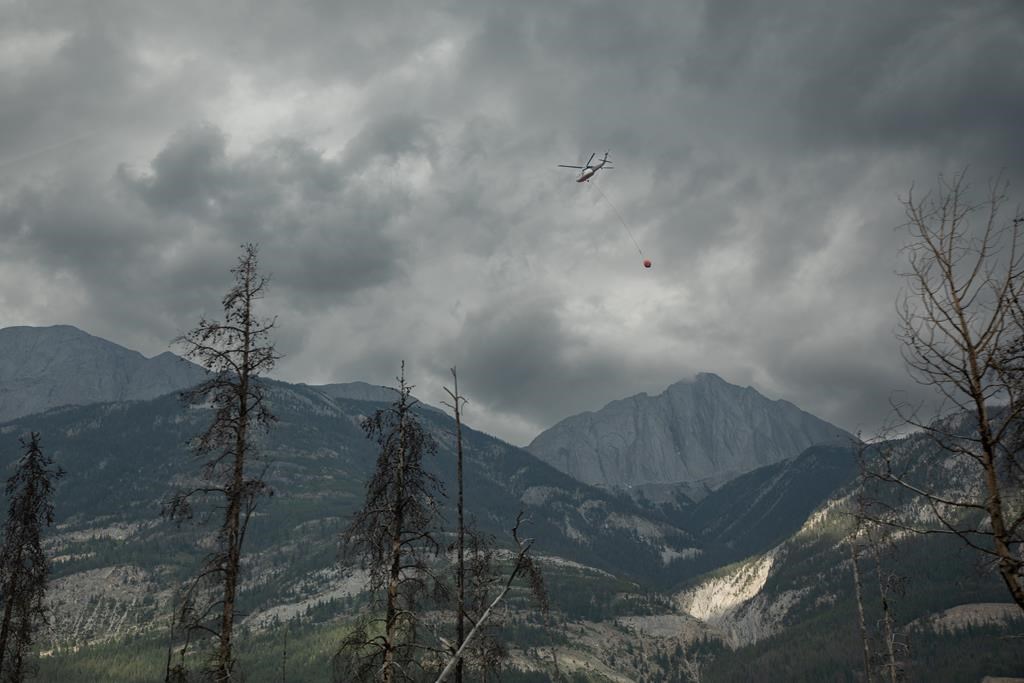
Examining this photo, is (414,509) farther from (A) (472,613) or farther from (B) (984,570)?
(B) (984,570)

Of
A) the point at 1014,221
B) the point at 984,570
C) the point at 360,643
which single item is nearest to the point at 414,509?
the point at 360,643

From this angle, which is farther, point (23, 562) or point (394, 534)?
point (23, 562)

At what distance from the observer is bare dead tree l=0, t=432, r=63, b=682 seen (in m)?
31.2

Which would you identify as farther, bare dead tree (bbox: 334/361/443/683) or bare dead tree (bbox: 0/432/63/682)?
bare dead tree (bbox: 0/432/63/682)

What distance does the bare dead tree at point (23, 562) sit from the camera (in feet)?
103

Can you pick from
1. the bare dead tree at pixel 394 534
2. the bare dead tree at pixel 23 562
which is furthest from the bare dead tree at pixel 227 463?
the bare dead tree at pixel 23 562

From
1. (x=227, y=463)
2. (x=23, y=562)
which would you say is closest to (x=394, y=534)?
(x=227, y=463)

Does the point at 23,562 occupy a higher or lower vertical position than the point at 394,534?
lower

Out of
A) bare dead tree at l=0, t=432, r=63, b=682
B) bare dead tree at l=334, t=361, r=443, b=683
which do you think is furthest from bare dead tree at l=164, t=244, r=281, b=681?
bare dead tree at l=0, t=432, r=63, b=682

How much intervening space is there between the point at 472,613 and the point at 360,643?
34.3ft

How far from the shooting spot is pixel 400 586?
23.0 meters

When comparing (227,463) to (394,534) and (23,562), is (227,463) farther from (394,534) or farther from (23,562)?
(23,562)

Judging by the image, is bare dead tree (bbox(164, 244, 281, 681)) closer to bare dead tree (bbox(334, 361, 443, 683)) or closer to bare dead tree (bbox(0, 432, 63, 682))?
bare dead tree (bbox(334, 361, 443, 683))

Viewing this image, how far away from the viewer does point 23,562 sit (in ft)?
104
